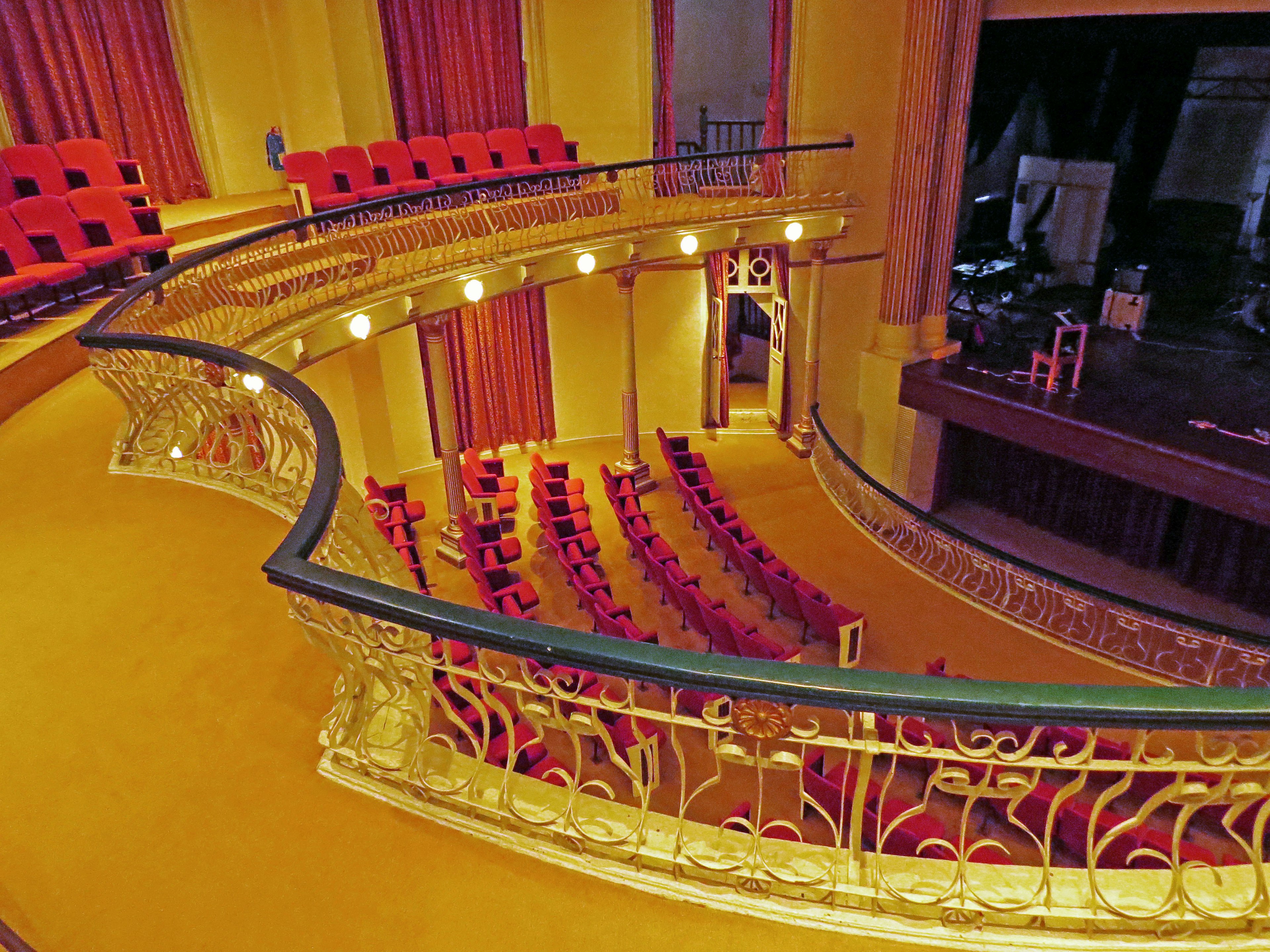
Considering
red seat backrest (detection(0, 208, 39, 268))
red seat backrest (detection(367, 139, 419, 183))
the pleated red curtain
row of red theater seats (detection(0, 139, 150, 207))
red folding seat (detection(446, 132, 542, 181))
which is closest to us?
red seat backrest (detection(0, 208, 39, 268))

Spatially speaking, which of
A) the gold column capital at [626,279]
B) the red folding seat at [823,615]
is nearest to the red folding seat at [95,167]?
the gold column capital at [626,279]

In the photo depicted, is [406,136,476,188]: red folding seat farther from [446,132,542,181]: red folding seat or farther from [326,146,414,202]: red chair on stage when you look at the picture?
[326,146,414,202]: red chair on stage

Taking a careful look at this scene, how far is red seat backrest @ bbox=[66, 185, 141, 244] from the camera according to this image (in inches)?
316

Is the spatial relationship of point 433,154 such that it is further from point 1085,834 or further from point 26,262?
point 1085,834

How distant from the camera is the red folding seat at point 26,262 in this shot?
6.97m

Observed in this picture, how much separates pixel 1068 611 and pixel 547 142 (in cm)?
845

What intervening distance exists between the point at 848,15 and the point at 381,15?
5.63 metres

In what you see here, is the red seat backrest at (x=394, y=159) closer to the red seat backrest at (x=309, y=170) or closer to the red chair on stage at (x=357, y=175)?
the red chair on stage at (x=357, y=175)

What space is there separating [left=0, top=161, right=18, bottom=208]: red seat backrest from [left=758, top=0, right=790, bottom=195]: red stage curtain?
824cm

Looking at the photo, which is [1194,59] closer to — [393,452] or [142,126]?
[393,452]

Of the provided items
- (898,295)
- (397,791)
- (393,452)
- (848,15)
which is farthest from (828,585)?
(397,791)

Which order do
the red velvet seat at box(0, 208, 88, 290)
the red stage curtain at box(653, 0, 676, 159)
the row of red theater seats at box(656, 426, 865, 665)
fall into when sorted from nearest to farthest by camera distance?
the red velvet seat at box(0, 208, 88, 290), the row of red theater seats at box(656, 426, 865, 665), the red stage curtain at box(653, 0, 676, 159)

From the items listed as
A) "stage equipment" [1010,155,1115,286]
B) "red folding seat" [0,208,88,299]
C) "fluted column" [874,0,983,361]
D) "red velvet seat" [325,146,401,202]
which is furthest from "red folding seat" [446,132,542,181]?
"stage equipment" [1010,155,1115,286]

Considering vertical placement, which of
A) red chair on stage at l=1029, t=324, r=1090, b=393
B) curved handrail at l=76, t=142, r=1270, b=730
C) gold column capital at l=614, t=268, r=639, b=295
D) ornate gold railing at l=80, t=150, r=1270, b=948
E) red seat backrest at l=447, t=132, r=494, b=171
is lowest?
red chair on stage at l=1029, t=324, r=1090, b=393
